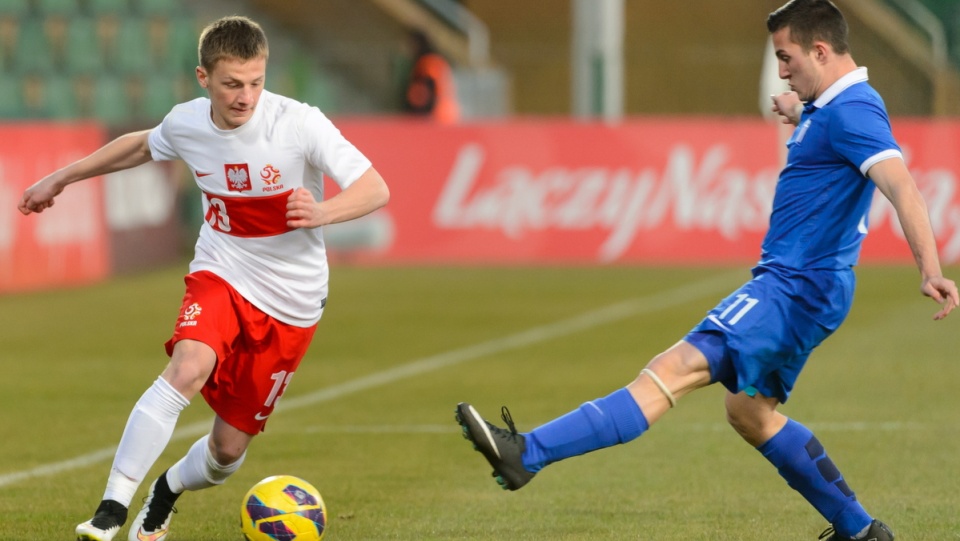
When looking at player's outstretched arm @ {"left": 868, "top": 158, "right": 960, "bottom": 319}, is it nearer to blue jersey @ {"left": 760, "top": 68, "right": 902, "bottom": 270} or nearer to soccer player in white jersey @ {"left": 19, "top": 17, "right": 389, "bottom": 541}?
blue jersey @ {"left": 760, "top": 68, "right": 902, "bottom": 270}

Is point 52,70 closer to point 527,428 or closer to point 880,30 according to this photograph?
point 880,30

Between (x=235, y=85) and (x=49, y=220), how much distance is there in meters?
10.6

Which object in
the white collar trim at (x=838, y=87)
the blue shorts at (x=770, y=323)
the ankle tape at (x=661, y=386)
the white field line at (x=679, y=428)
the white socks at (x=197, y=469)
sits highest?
the white collar trim at (x=838, y=87)

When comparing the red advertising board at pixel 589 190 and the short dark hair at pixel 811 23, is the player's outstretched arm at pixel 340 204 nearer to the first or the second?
the short dark hair at pixel 811 23

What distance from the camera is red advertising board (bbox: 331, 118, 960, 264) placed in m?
18.4

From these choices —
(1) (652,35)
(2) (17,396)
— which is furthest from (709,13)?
(2) (17,396)

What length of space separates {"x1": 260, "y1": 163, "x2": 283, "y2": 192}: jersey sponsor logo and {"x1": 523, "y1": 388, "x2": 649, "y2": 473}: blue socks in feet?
4.33

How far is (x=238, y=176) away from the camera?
5.56m

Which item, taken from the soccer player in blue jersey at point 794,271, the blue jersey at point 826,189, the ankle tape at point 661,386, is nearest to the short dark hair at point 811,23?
the soccer player in blue jersey at point 794,271

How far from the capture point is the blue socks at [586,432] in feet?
16.2

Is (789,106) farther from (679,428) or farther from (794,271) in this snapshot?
(679,428)

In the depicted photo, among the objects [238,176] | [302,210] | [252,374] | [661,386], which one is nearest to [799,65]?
[661,386]

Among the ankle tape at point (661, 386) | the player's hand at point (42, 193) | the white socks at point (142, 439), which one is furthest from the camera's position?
the player's hand at point (42, 193)

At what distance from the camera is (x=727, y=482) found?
684cm
